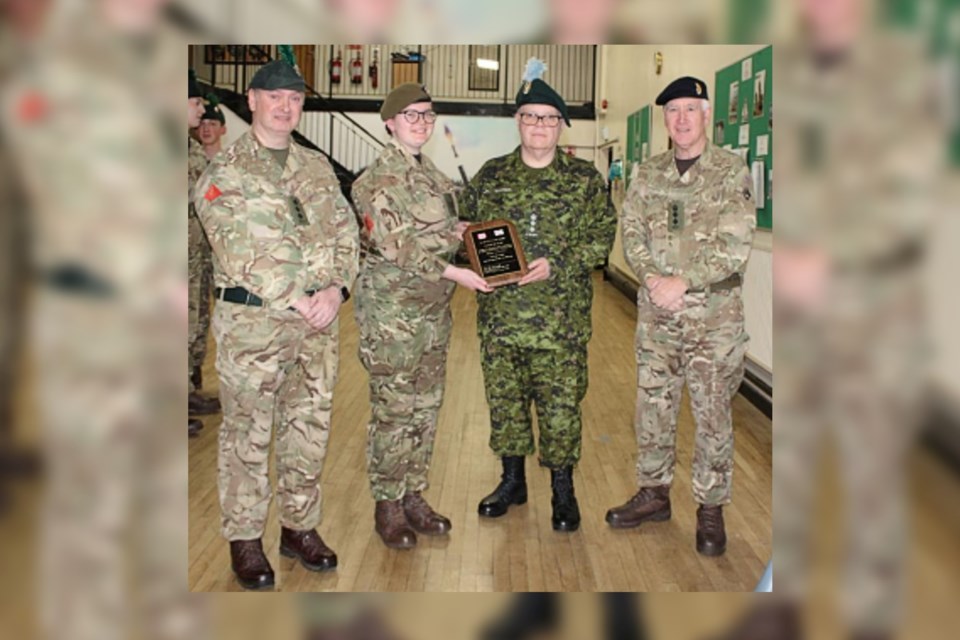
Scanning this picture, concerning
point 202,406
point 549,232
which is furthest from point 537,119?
point 202,406

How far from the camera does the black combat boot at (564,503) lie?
95.8 inches

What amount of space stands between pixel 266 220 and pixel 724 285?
112 cm

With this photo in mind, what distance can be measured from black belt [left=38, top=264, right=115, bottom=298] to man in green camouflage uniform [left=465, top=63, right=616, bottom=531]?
113 centimetres

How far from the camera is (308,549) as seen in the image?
2.13 m

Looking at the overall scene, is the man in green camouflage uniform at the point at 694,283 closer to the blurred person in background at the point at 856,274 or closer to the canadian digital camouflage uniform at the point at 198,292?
the blurred person in background at the point at 856,274

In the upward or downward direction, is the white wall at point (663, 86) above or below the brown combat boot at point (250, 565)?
above

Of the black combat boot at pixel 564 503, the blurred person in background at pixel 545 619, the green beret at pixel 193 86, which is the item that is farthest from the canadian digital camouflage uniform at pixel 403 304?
the blurred person in background at pixel 545 619

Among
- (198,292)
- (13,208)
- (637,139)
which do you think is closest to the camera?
(13,208)

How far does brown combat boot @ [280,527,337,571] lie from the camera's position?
2.12 m

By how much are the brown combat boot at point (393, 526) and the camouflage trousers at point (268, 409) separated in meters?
0.25

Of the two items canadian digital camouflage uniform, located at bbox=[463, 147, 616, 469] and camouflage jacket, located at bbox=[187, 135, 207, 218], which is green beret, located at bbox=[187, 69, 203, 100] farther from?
camouflage jacket, located at bbox=[187, 135, 207, 218]

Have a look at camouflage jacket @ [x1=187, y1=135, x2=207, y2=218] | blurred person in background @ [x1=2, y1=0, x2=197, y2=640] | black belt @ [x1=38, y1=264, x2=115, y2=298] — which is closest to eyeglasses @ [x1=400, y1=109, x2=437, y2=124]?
blurred person in background @ [x1=2, y1=0, x2=197, y2=640]

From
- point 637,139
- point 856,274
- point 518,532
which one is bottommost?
point 518,532

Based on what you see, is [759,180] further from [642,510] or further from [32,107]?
[32,107]
